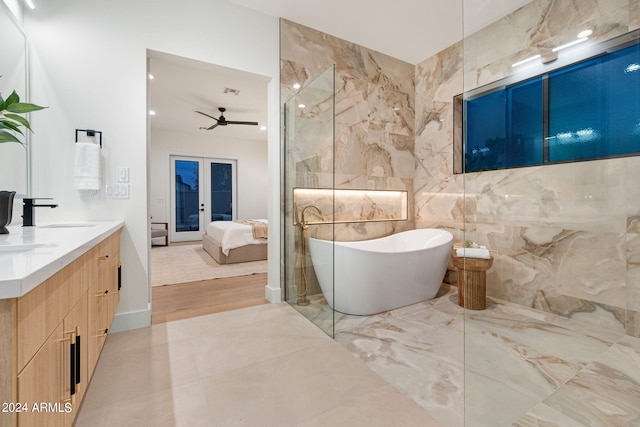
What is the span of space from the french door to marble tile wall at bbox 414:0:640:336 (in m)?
6.99

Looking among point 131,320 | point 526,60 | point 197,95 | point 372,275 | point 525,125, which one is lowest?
point 131,320

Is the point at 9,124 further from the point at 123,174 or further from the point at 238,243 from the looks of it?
the point at 238,243

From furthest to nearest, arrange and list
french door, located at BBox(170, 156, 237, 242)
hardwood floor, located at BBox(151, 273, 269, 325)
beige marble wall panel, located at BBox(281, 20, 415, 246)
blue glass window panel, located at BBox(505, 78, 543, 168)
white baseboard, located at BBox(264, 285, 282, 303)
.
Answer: french door, located at BBox(170, 156, 237, 242) → beige marble wall panel, located at BBox(281, 20, 415, 246) → white baseboard, located at BBox(264, 285, 282, 303) → hardwood floor, located at BBox(151, 273, 269, 325) → blue glass window panel, located at BBox(505, 78, 543, 168)

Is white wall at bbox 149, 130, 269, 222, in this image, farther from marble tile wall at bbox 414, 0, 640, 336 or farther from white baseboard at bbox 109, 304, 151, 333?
marble tile wall at bbox 414, 0, 640, 336

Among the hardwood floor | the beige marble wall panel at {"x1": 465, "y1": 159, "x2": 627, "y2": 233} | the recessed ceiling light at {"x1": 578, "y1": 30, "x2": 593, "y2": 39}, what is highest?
the recessed ceiling light at {"x1": 578, "y1": 30, "x2": 593, "y2": 39}

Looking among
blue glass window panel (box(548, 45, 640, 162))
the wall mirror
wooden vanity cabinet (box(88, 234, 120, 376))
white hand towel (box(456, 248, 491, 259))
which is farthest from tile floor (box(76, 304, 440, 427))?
blue glass window panel (box(548, 45, 640, 162))

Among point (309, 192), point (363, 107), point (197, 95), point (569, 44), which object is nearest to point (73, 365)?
point (309, 192)

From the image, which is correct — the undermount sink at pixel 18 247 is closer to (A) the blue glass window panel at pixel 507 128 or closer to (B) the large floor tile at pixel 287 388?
(B) the large floor tile at pixel 287 388

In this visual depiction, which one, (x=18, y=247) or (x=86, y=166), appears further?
(x=86, y=166)

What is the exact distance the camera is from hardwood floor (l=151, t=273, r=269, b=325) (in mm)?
2797

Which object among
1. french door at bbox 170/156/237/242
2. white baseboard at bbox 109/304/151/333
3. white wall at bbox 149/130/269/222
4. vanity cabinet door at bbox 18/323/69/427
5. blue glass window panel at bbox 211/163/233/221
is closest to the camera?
vanity cabinet door at bbox 18/323/69/427

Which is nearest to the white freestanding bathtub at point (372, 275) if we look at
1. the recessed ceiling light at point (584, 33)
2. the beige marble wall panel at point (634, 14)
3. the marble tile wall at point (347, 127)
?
the marble tile wall at point (347, 127)

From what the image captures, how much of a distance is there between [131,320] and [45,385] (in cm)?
177

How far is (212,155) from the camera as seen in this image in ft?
24.8
